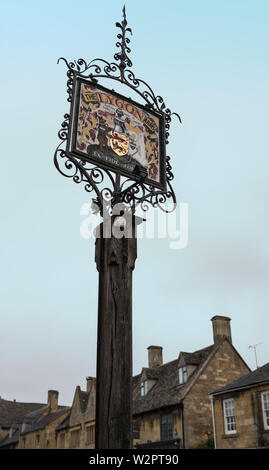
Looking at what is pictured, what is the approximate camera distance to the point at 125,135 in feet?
19.3

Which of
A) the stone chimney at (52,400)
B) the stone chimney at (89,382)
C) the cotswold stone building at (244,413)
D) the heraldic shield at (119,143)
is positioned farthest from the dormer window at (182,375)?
the heraldic shield at (119,143)

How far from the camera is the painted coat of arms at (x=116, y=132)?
5527 millimetres

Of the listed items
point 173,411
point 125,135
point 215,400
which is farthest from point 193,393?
point 125,135

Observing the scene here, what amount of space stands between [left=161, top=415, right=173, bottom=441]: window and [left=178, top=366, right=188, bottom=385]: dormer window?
211 centimetres

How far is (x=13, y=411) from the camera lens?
58375 mm

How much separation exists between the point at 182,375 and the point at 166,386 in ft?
6.35

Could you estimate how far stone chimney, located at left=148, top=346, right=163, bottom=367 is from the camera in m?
33.7

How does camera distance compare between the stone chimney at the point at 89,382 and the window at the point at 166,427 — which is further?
the stone chimney at the point at 89,382

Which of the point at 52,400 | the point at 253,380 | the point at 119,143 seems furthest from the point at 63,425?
the point at 119,143

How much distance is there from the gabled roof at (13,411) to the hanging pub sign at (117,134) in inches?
2173

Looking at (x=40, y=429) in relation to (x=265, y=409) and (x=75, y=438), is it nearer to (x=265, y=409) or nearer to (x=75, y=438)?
(x=75, y=438)

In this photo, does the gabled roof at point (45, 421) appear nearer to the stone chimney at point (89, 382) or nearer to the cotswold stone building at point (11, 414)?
the stone chimney at point (89, 382)

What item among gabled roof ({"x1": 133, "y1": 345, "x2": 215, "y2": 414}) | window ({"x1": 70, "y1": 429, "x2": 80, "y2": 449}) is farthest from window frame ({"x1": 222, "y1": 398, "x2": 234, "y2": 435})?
window ({"x1": 70, "y1": 429, "x2": 80, "y2": 449})

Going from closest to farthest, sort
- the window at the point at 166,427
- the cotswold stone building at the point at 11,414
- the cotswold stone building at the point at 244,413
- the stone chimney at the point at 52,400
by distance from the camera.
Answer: the cotswold stone building at the point at 244,413 → the window at the point at 166,427 → the stone chimney at the point at 52,400 → the cotswold stone building at the point at 11,414
